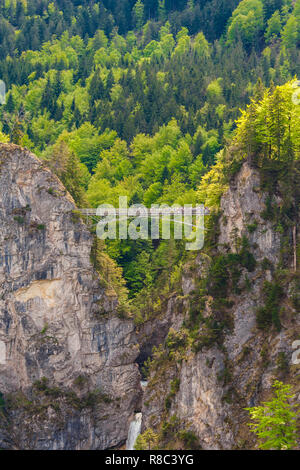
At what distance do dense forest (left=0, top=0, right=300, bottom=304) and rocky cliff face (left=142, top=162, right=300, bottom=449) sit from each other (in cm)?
503

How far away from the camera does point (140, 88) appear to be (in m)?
102

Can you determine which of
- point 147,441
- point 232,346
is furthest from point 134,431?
point 232,346

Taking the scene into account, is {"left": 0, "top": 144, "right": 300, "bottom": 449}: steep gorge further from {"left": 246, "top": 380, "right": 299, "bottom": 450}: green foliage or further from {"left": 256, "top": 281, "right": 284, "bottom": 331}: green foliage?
{"left": 246, "top": 380, "right": 299, "bottom": 450}: green foliage

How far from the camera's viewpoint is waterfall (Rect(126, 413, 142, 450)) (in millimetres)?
69275

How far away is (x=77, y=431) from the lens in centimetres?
7044

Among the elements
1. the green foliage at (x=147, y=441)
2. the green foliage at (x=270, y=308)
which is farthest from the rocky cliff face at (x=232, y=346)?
the green foliage at (x=147, y=441)

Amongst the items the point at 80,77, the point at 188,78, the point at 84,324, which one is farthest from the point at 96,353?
the point at 80,77

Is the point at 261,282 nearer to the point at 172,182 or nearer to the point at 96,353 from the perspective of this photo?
the point at 96,353

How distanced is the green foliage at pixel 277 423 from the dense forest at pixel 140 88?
1959cm

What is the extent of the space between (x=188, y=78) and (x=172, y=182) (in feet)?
71.6

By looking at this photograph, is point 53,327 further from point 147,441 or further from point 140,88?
point 140,88

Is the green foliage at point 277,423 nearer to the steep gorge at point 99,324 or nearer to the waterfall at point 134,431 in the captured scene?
the steep gorge at point 99,324

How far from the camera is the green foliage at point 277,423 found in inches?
2066

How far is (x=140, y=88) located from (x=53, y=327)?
38857 millimetres
